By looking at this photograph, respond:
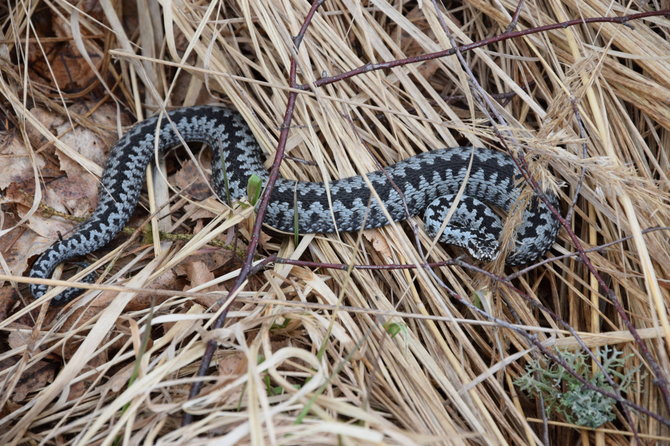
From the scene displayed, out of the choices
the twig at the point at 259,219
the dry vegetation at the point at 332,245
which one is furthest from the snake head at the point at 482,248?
the twig at the point at 259,219

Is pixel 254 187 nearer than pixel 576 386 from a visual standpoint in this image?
No

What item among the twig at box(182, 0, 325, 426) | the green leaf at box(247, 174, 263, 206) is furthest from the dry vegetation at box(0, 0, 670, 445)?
the green leaf at box(247, 174, 263, 206)

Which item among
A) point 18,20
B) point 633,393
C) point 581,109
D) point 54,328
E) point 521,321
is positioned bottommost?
point 633,393

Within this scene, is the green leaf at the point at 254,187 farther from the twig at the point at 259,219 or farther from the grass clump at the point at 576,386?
the grass clump at the point at 576,386

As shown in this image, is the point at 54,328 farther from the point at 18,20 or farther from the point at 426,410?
the point at 18,20

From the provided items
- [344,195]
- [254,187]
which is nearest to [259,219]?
[254,187]

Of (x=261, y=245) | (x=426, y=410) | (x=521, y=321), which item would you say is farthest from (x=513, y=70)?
(x=426, y=410)

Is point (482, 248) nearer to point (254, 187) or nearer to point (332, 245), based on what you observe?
point (332, 245)
